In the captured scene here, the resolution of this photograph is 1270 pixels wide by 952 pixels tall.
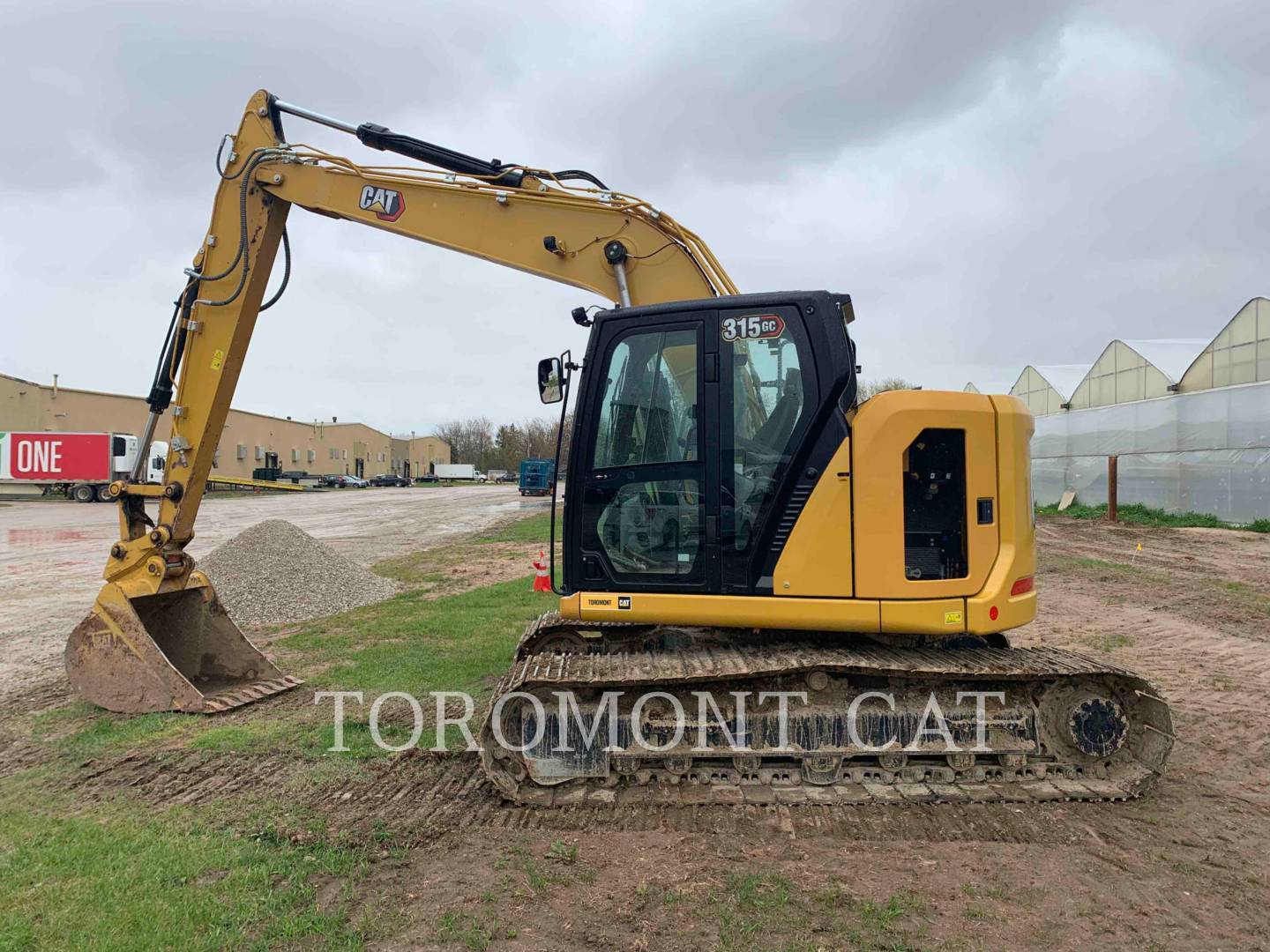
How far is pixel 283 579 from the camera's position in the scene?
10445mm

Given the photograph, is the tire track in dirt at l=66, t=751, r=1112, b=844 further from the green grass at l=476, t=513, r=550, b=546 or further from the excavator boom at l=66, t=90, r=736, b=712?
the green grass at l=476, t=513, r=550, b=546

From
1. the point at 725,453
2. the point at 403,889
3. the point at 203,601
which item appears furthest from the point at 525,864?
the point at 203,601

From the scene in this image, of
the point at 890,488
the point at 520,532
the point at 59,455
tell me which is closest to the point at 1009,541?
the point at 890,488

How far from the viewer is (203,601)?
616 cm

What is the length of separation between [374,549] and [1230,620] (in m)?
16.2

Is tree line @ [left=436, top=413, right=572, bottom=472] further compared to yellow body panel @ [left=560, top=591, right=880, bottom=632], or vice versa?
tree line @ [left=436, top=413, right=572, bottom=472]

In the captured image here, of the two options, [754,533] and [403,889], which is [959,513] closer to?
[754,533]

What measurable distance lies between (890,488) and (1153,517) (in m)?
22.7

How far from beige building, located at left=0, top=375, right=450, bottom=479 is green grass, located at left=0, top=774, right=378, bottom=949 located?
921cm

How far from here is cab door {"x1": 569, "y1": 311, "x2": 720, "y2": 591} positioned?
4.28 m

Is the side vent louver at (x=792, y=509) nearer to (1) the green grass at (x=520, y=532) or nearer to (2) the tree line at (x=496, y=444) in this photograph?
(1) the green grass at (x=520, y=532)

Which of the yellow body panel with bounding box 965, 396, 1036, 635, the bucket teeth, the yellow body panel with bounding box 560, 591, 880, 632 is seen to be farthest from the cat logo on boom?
the yellow body panel with bounding box 965, 396, 1036, 635

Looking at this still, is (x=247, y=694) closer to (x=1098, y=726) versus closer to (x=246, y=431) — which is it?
(x=1098, y=726)

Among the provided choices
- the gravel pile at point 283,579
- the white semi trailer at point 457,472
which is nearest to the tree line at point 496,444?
the white semi trailer at point 457,472
